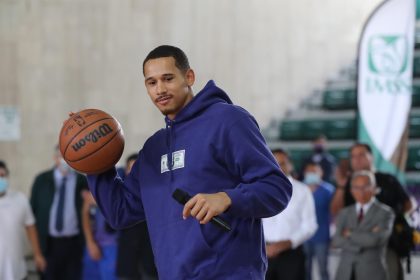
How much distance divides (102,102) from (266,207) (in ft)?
25.7

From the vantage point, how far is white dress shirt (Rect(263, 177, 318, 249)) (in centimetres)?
639

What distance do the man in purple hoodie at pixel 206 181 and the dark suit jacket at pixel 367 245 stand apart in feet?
10.7

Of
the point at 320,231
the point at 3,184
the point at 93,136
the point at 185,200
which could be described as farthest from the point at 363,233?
the point at 185,200

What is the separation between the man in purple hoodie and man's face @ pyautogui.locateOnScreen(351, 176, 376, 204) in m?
3.37

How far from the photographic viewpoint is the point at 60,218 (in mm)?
7684

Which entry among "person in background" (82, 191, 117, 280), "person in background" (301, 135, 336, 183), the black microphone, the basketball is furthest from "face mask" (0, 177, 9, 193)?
"person in background" (301, 135, 336, 183)

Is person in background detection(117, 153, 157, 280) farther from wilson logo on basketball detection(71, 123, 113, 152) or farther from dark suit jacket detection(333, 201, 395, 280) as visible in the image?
wilson logo on basketball detection(71, 123, 113, 152)

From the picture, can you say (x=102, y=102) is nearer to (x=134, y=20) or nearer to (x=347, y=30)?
(x=134, y=20)

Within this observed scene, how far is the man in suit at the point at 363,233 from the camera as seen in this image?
6012 mm

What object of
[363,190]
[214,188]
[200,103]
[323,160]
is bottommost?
[323,160]

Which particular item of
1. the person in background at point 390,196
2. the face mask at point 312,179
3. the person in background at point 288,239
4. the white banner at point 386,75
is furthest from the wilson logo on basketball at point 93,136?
the white banner at point 386,75

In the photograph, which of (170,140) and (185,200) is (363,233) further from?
(185,200)

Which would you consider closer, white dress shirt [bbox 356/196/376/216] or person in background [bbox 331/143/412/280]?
white dress shirt [bbox 356/196/376/216]

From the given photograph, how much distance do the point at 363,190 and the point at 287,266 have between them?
0.82 m
